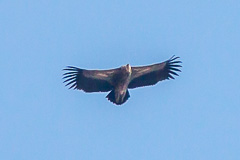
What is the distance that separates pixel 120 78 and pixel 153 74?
4.26 ft

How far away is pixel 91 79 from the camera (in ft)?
158

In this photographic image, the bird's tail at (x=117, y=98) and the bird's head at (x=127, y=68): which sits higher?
the bird's head at (x=127, y=68)

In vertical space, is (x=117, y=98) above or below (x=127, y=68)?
below

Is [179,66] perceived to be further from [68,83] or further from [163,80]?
[68,83]

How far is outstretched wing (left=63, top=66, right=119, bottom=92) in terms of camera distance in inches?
1881

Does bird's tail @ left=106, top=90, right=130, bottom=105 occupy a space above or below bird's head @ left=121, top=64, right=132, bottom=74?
below

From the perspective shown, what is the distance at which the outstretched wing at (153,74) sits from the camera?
4825cm

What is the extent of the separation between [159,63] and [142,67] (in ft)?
2.02

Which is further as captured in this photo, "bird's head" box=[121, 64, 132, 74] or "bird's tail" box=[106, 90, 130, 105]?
"bird's tail" box=[106, 90, 130, 105]

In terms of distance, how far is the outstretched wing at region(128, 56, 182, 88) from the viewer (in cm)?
4825

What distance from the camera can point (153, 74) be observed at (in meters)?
48.3

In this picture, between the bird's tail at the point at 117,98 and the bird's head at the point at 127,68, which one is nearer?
the bird's head at the point at 127,68

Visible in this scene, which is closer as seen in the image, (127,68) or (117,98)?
(127,68)

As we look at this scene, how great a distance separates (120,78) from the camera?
47750 millimetres
